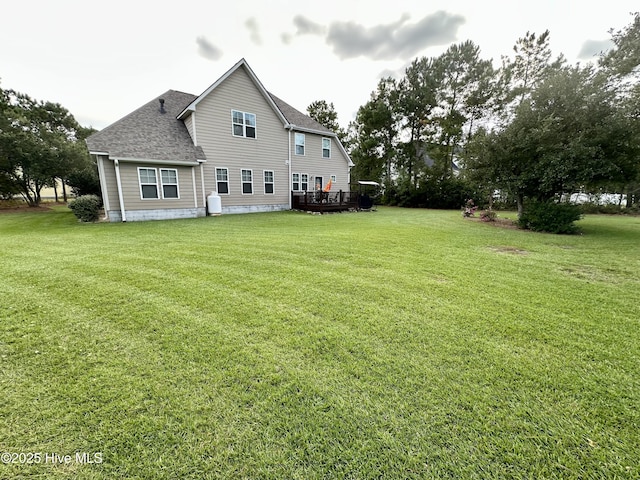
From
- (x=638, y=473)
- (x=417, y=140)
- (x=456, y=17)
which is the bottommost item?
(x=638, y=473)

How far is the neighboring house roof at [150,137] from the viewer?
10.8 metres

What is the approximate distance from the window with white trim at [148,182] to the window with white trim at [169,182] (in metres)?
0.28

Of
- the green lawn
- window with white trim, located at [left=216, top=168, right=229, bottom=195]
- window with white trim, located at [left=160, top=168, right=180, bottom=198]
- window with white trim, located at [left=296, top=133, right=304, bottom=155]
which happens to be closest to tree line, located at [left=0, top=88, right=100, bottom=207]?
window with white trim, located at [left=160, top=168, right=180, bottom=198]

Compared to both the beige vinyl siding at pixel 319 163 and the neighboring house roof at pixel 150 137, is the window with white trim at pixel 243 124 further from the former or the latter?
the beige vinyl siding at pixel 319 163

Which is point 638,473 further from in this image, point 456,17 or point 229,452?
point 456,17

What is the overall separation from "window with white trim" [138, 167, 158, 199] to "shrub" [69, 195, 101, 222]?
6.57ft

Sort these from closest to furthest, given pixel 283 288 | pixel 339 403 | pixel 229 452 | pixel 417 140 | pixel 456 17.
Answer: pixel 229 452 → pixel 339 403 → pixel 283 288 → pixel 456 17 → pixel 417 140

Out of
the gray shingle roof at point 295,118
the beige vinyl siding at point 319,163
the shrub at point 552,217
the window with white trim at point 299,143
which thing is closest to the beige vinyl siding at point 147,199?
the beige vinyl siding at point 319,163

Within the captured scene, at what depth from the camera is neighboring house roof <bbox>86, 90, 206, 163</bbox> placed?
1079 cm

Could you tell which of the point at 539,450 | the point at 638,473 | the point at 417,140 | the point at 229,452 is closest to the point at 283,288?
the point at 229,452

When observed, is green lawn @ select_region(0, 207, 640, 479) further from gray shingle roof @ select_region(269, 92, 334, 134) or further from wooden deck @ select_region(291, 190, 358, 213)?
gray shingle roof @ select_region(269, 92, 334, 134)

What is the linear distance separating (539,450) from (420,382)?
0.74 metres

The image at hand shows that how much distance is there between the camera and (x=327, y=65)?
1527 cm

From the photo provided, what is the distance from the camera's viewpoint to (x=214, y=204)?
525 inches
